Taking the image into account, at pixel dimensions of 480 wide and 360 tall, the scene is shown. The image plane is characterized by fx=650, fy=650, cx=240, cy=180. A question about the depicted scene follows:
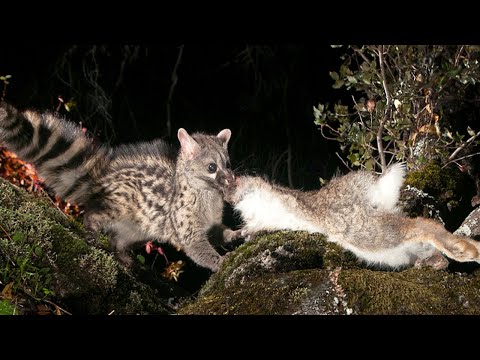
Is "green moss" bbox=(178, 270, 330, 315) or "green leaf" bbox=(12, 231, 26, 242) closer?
"green moss" bbox=(178, 270, 330, 315)

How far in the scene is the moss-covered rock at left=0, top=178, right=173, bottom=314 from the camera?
11.9 ft

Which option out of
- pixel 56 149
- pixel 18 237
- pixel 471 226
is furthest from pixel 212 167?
pixel 471 226

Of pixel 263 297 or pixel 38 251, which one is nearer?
pixel 263 297

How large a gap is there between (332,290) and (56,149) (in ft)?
7.89

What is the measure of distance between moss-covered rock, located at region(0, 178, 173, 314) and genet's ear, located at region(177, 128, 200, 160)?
1021mm

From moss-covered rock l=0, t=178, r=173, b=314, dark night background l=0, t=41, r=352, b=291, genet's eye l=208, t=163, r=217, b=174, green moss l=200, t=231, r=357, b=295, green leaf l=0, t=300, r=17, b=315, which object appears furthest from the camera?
dark night background l=0, t=41, r=352, b=291

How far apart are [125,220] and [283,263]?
4.67 feet

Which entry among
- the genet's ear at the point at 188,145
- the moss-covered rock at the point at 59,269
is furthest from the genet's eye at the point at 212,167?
the moss-covered rock at the point at 59,269

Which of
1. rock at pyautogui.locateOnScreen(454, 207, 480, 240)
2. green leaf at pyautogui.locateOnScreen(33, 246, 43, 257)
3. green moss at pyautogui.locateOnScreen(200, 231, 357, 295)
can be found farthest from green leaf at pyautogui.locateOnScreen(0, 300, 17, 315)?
rock at pyautogui.locateOnScreen(454, 207, 480, 240)

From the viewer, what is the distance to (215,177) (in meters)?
4.71

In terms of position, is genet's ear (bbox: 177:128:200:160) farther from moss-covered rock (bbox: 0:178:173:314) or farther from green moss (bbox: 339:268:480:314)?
green moss (bbox: 339:268:480:314)

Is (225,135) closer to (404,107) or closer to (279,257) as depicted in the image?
(279,257)

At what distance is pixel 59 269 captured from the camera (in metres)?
3.74
